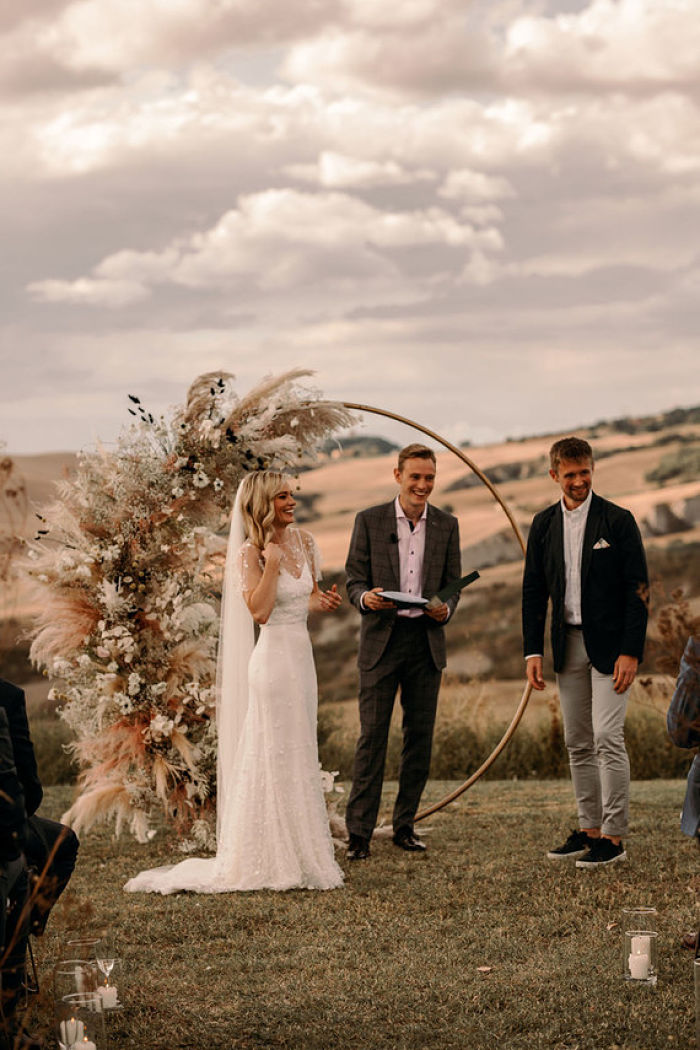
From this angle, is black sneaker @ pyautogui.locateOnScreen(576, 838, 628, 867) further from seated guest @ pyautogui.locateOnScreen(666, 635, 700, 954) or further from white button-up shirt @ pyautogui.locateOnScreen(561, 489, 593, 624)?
seated guest @ pyautogui.locateOnScreen(666, 635, 700, 954)

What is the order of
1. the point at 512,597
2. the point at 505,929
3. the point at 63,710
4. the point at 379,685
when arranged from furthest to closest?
the point at 512,597 < the point at 63,710 < the point at 379,685 < the point at 505,929

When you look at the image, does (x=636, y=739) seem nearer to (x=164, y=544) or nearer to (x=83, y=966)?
(x=164, y=544)

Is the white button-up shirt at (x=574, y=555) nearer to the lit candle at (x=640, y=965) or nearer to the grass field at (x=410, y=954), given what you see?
the grass field at (x=410, y=954)

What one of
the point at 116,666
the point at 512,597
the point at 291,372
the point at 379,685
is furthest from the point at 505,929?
the point at 512,597

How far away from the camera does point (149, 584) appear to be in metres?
7.63

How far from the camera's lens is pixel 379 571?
736cm

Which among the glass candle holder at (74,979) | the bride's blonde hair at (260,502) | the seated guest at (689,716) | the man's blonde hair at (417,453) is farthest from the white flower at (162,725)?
the seated guest at (689,716)

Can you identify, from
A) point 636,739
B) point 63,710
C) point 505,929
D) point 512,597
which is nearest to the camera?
point 505,929

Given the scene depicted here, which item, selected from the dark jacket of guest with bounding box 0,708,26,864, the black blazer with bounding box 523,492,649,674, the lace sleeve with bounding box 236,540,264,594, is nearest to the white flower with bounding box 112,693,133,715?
the lace sleeve with bounding box 236,540,264,594

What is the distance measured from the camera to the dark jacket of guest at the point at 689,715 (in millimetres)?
3797

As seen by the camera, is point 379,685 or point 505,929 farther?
point 379,685

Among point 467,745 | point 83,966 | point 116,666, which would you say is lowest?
point 467,745

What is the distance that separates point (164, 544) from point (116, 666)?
0.79 meters

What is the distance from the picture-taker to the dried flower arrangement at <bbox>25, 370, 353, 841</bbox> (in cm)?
751
